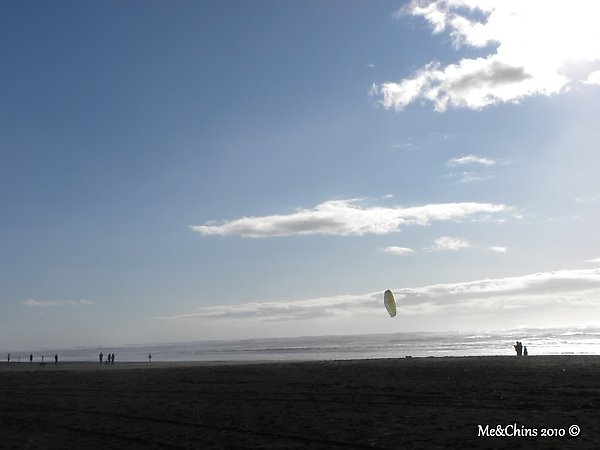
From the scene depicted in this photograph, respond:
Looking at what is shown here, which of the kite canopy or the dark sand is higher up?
the kite canopy

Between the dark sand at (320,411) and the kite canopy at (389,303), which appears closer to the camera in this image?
the dark sand at (320,411)

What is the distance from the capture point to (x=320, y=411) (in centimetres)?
1741

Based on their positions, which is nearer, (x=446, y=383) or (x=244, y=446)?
(x=244, y=446)

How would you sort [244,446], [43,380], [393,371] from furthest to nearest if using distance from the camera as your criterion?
[43,380] < [393,371] < [244,446]

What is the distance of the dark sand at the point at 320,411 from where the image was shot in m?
13.2

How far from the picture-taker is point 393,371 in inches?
1166

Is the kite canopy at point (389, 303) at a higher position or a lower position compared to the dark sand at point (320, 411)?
higher

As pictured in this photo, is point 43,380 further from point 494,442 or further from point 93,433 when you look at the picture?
point 494,442

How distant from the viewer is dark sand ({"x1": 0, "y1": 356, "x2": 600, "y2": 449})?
13242 millimetres

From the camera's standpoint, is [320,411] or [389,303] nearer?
[320,411]

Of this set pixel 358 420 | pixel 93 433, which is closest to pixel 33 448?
pixel 93 433

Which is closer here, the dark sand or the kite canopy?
the dark sand

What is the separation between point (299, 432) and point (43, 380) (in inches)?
1038

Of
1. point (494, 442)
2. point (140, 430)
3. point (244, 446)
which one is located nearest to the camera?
point (494, 442)
